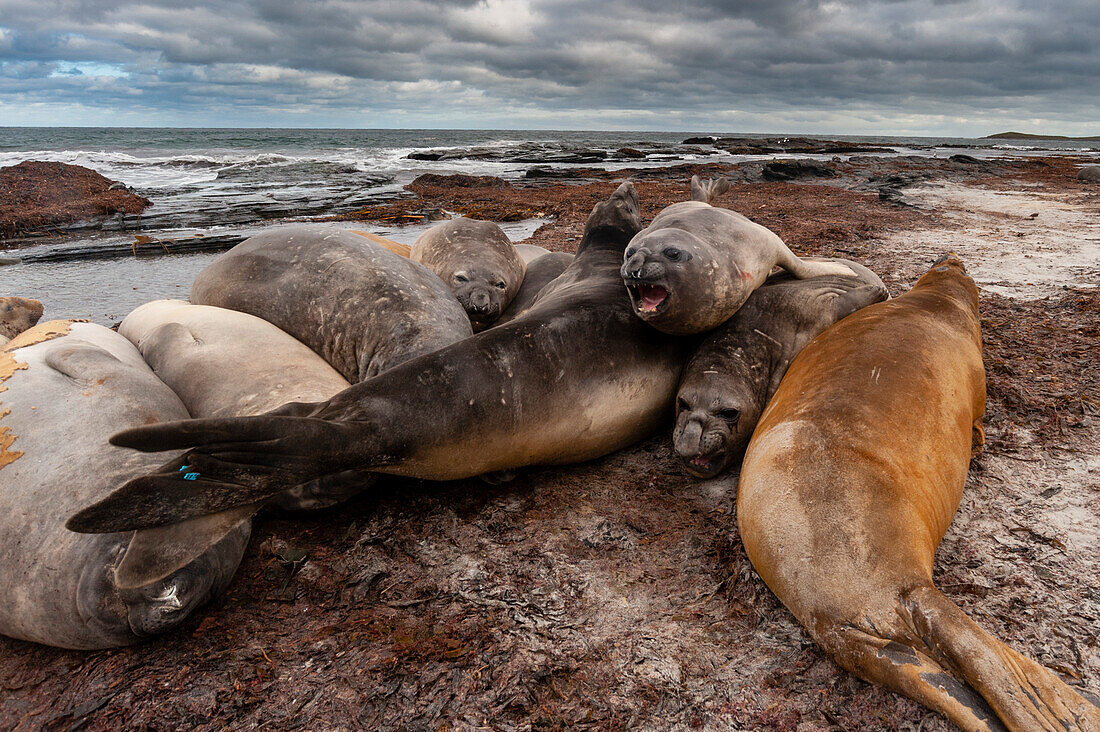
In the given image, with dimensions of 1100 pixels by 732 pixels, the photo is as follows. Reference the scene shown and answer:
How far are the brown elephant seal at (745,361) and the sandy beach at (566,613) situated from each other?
0.27 meters

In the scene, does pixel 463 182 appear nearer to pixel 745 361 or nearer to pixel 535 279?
pixel 535 279

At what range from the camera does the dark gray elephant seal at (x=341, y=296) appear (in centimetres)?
423

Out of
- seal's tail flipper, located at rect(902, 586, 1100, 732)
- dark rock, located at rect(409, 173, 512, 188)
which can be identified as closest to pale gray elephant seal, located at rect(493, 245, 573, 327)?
seal's tail flipper, located at rect(902, 586, 1100, 732)

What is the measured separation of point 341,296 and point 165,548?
248cm

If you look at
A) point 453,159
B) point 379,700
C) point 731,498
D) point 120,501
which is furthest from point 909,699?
point 453,159

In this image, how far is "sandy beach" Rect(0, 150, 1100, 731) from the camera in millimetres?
2133

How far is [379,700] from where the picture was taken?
85.4 inches

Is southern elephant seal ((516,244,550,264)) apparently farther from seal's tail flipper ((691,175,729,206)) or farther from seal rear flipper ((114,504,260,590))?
seal rear flipper ((114,504,260,590))

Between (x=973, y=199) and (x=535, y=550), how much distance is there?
16.3m

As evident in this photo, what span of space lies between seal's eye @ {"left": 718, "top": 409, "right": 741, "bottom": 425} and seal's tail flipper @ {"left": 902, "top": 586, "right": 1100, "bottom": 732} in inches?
58.7

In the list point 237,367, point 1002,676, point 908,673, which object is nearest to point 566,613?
point 908,673

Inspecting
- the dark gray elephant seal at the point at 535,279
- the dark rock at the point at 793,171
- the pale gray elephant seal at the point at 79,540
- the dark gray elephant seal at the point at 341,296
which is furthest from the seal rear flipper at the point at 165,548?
the dark rock at the point at 793,171

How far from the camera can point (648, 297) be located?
3.61 meters

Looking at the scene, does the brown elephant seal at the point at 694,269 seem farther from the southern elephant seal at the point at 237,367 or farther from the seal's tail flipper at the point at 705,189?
the southern elephant seal at the point at 237,367
